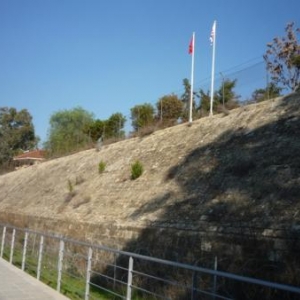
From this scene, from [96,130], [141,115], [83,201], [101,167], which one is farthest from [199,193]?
[96,130]

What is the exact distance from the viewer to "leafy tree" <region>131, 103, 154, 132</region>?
101 ft

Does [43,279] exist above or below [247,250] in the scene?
below

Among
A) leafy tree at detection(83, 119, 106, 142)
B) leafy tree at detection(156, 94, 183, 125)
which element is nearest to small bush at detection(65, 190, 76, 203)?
leafy tree at detection(156, 94, 183, 125)

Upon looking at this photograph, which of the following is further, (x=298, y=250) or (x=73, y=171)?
(x=73, y=171)

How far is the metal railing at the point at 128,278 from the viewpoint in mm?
7289

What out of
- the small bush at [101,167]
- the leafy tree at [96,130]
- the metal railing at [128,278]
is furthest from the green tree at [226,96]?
the leafy tree at [96,130]

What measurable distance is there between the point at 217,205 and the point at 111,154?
44.8 feet

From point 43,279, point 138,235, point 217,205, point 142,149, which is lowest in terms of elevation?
point 43,279

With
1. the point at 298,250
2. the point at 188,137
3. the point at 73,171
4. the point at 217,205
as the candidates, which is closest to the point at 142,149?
the point at 188,137

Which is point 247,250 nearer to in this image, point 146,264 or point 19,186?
point 146,264

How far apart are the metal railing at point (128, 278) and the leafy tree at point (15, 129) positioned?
61264 millimetres

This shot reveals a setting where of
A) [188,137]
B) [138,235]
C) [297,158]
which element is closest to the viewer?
[297,158]

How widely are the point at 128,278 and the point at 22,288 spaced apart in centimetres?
355

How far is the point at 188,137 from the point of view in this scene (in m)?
19.4
